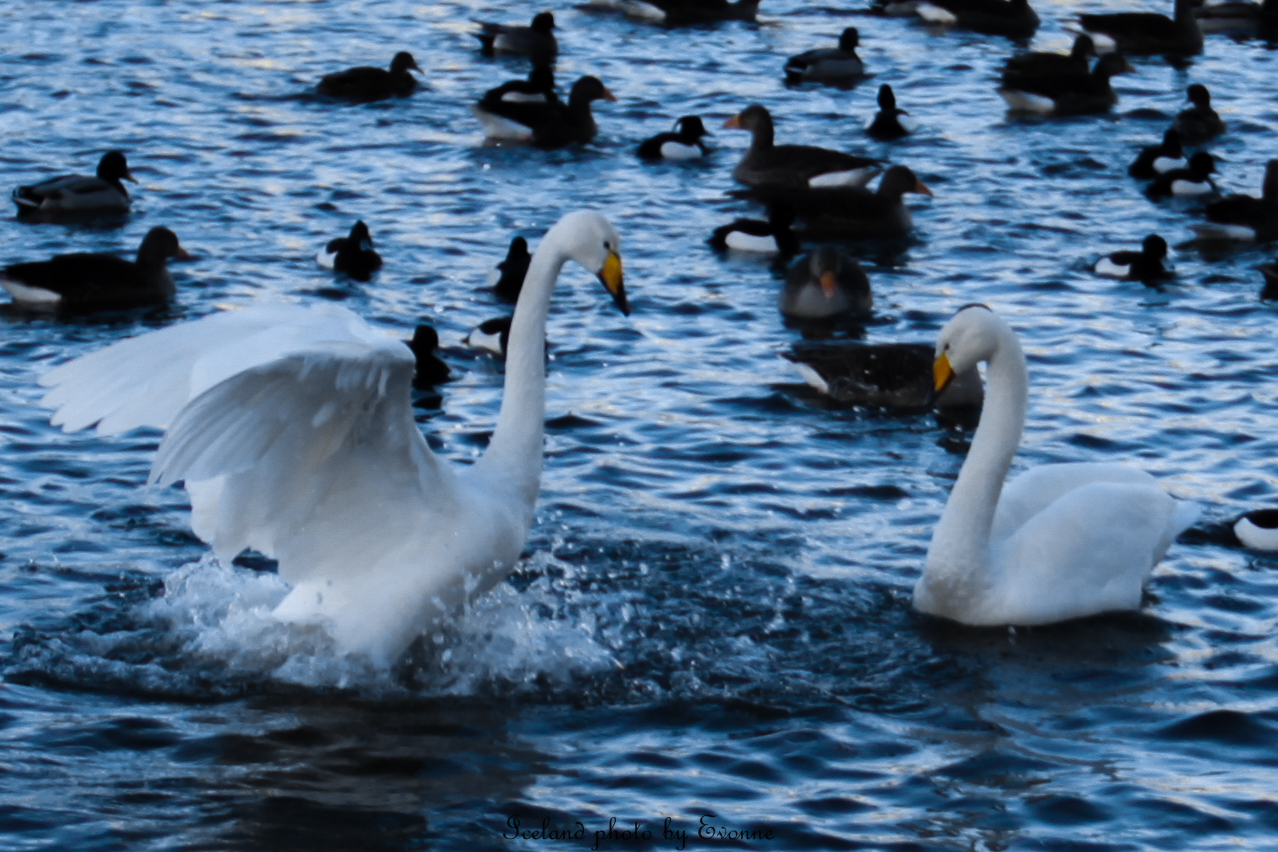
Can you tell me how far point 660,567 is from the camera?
946cm

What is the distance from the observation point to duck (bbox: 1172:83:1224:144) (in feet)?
63.2

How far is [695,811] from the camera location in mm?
7047

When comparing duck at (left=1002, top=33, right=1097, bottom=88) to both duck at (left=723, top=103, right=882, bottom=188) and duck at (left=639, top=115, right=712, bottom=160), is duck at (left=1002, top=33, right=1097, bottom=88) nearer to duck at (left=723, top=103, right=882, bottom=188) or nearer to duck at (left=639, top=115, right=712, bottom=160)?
duck at (left=723, top=103, right=882, bottom=188)

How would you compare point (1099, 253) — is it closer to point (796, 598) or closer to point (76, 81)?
point (796, 598)

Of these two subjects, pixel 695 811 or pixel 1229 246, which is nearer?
pixel 695 811

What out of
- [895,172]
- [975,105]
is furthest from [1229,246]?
[975,105]

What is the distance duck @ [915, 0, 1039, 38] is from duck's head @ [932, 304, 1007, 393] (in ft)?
55.6

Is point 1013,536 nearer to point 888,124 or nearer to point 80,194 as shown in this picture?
point 80,194

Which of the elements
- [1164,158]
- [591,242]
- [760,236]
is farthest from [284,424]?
[1164,158]

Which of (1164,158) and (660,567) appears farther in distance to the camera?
(1164,158)

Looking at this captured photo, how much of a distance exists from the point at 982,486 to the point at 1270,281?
269 inches

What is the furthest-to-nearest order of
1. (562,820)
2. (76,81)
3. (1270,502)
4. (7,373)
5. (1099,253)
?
(76,81), (1099,253), (7,373), (1270,502), (562,820)

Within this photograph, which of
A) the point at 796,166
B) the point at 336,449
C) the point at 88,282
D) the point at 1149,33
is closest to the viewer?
the point at 336,449

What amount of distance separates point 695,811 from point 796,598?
2181 mm
